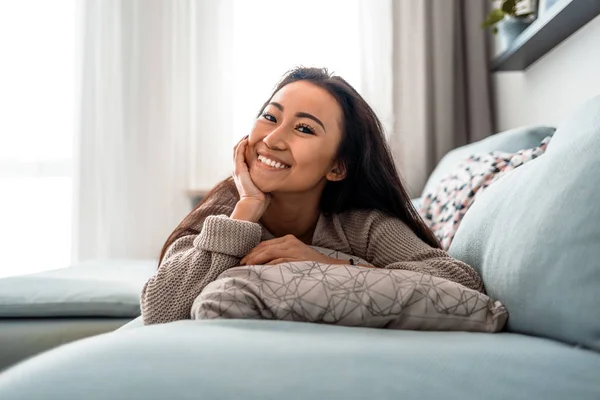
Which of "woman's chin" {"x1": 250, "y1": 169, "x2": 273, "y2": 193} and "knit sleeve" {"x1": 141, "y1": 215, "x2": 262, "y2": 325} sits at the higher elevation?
"woman's chin" {"x1": 250, "y1": 169, "x2": 273, "y2": 193}

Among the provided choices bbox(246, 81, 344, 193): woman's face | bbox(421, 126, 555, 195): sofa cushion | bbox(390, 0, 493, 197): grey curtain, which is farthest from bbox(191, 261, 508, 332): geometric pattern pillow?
bbox(390, 0, 493, 197): grey curtain

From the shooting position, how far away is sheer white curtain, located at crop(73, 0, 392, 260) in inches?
119

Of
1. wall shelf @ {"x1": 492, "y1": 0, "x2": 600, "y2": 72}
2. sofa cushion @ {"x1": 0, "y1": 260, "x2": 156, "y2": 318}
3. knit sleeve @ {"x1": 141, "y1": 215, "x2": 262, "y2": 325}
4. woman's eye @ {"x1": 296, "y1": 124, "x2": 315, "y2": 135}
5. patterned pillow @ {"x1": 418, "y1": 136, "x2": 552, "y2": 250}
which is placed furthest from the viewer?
wall shelf @ {"x1": 492, "y1": 0, "x2": 600, "y2": 72}

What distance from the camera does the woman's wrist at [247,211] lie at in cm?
120

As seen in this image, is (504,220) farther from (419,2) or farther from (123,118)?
(123,118)

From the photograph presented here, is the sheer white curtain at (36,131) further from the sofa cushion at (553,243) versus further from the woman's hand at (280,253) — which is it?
the sofa cushion at (553,243)

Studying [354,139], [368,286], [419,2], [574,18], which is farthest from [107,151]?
[368,286]

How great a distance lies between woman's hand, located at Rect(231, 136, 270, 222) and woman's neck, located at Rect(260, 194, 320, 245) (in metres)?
0.09

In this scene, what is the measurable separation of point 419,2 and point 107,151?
168cm

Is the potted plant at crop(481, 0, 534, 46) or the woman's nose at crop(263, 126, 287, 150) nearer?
the woman's nose at crop(263, 126, 287, 150)

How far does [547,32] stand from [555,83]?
0.74 feet

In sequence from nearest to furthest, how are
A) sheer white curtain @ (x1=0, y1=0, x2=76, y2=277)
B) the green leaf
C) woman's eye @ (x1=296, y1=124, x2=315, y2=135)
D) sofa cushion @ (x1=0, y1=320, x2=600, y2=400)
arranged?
sofa cushion @ (x1=0, y1=320, x2=600, y2=400) < woman's eye @ (x1=296, y1=124, x2=315, y2=135) < the green leaf < sheer white curtain @ (x1=0, y1=0, x2=76, y2=277)

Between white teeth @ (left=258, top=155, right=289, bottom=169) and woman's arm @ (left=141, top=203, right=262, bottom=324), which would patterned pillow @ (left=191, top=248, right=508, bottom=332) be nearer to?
woman's arm @ (left=141, top=203, right=262, bottom=324)

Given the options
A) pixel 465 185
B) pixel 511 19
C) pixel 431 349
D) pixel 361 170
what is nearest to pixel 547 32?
pixel 511 19
